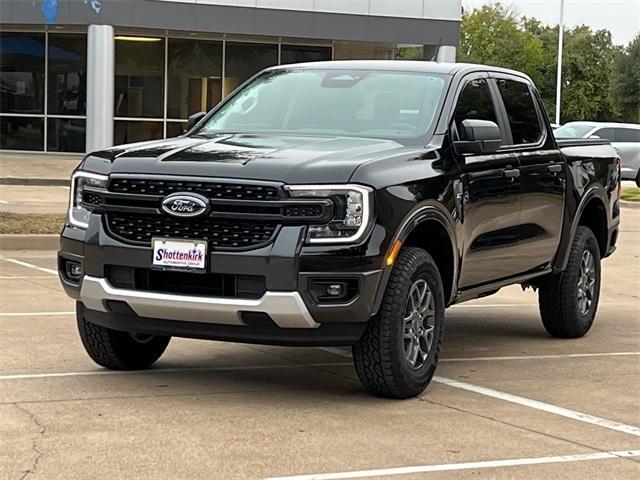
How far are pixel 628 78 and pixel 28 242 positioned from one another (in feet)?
209

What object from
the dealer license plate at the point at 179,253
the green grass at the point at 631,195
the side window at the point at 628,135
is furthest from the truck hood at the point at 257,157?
the side window at the point at 628,135

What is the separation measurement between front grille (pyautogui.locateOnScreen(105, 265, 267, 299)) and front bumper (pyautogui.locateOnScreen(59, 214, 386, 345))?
0.04 metres

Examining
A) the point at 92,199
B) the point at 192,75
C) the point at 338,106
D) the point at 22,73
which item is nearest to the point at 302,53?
the point at 192,75

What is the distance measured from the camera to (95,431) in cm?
559

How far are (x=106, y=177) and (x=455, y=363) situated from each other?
280cm

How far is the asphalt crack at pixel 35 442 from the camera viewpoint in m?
4.90

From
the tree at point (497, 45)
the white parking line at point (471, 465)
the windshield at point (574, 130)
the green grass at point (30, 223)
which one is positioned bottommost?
the green grass at point (30, 223)

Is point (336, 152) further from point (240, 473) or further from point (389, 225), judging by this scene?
point (240, 473)

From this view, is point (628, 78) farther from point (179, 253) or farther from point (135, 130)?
point (179, 253)

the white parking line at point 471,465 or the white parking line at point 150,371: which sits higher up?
the white parking line at point 471,465

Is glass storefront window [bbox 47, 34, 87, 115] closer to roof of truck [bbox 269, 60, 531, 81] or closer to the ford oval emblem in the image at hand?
roof of truck [bbox 269, 60, 531, 81]

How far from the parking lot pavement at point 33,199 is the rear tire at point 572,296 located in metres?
10.8

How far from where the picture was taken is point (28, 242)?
1408 cm

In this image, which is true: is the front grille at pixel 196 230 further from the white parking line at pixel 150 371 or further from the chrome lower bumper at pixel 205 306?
the white parking line at pixel 150 371
